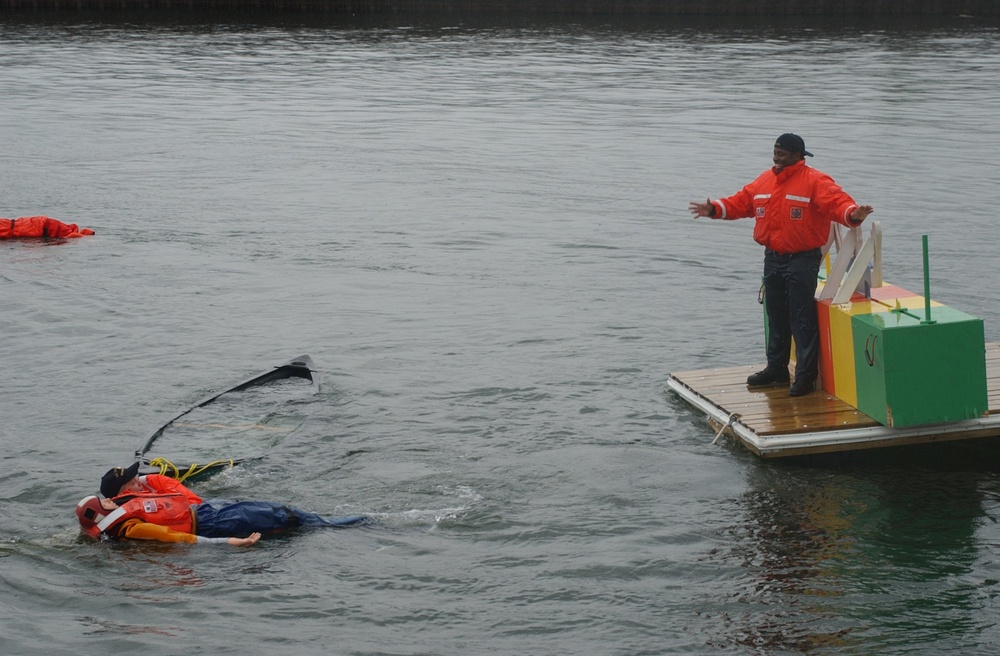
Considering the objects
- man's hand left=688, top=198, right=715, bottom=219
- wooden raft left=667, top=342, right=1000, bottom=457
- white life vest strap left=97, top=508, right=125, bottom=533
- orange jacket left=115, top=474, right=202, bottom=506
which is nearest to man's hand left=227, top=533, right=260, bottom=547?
orange jacket left=115, top=474, right=202, bottom=506

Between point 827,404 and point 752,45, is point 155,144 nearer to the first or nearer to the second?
point 827,404

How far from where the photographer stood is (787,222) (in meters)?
13.3

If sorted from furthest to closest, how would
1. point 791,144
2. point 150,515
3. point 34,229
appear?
1. point 34,229
2. point 791,144
3. point 150,515

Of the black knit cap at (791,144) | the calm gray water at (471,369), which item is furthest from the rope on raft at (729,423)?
the black knit cap at (791,144)

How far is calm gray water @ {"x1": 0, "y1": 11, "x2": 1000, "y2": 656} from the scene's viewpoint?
11.1 metres

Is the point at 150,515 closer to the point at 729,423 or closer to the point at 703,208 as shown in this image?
the point at 729,423

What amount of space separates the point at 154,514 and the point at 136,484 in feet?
1.52

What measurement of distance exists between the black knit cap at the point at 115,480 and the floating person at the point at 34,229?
14.5 metres

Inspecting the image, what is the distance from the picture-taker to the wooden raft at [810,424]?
13055mm

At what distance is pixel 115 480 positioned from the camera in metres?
12.3

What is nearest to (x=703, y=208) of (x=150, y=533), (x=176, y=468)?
(x=176, y=468)

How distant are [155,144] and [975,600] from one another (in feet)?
Answer: 98.2

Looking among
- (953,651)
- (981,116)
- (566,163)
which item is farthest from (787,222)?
(981,116)

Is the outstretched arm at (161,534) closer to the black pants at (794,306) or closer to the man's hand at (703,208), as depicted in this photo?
the man's hand at (703,208)
